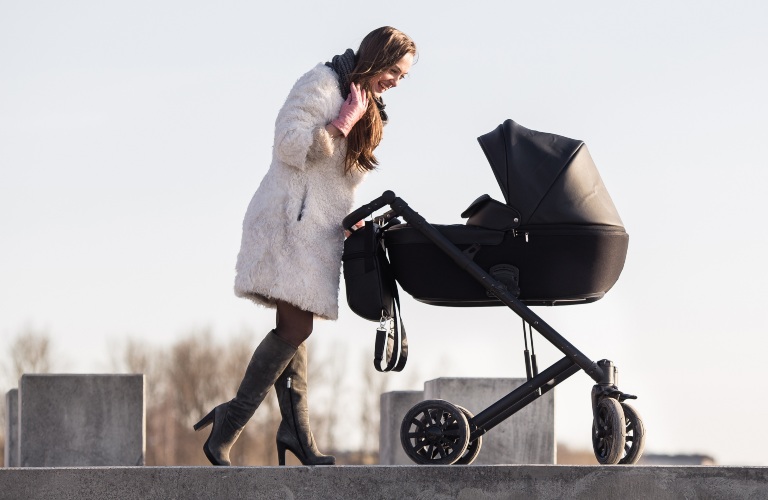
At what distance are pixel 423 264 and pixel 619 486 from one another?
1403 millimetres

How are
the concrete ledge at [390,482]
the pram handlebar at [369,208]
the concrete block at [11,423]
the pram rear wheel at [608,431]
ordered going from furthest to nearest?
the concrete block at [11,423], the pram handlebar at [369,208], the pram rear wheel at [608,431], the concrete ledge at [390,482]

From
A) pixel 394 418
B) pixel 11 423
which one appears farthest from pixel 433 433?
pixel 11 423

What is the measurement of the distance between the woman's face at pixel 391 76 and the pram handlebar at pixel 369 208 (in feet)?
1.72

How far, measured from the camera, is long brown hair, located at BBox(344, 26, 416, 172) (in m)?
6.91

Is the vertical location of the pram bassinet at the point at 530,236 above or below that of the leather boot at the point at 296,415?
above

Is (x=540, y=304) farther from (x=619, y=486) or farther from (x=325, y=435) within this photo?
(x=325, y=435)

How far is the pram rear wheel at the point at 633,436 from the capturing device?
6531 mm

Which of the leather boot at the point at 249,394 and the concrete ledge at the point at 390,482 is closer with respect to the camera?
the concrete ledge at the point at 390,482

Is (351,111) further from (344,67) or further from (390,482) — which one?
(390,482)

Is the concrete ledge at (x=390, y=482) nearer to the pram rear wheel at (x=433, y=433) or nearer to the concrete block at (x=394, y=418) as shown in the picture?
the pram rear wheel at (x=433, y=433)

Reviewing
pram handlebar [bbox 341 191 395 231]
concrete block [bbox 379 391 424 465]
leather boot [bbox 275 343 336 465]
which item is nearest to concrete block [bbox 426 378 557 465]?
concrete block [bbox 379 391 424 465]

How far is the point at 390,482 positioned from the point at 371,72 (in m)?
1.95

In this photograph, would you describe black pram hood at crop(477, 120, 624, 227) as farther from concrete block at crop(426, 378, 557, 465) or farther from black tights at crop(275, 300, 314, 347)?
concrete block at crop(426, 378, 557, 465)

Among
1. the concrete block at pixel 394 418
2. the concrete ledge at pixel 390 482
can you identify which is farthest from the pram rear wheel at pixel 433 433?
the concrete block at pixel 394 418
